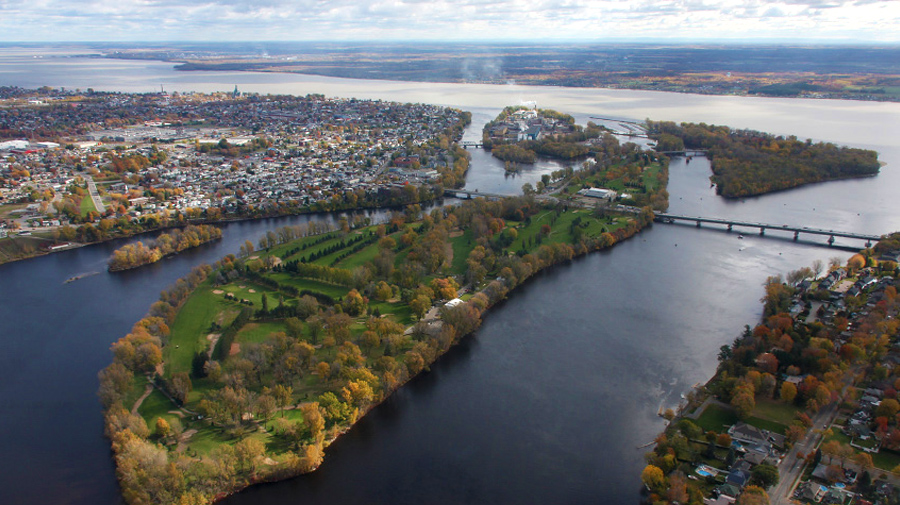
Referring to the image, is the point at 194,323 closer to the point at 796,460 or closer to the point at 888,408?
the point at 796,460

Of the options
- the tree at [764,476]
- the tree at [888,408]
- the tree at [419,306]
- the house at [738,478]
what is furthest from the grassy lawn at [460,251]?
the tree at [888,408]

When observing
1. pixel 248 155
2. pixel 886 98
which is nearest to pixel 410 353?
pixel 248 155

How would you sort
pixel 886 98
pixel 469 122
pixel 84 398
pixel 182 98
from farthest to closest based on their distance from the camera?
pixel 182 98 < pixel 886 98 < pixel 469 122 < pixel 84 398

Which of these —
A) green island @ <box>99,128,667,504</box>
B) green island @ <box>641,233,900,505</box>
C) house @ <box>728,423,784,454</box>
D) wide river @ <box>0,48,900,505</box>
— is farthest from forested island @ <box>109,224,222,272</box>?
house @ <box>728,423,784,454</box>

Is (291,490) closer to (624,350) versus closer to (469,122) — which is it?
(624,350)

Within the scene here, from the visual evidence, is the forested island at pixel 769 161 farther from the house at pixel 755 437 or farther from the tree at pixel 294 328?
the tree at pixel 294 328

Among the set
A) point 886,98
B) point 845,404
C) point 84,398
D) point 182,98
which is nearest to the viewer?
point 845,404

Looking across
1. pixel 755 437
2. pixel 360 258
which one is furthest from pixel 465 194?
pixel 755 437
